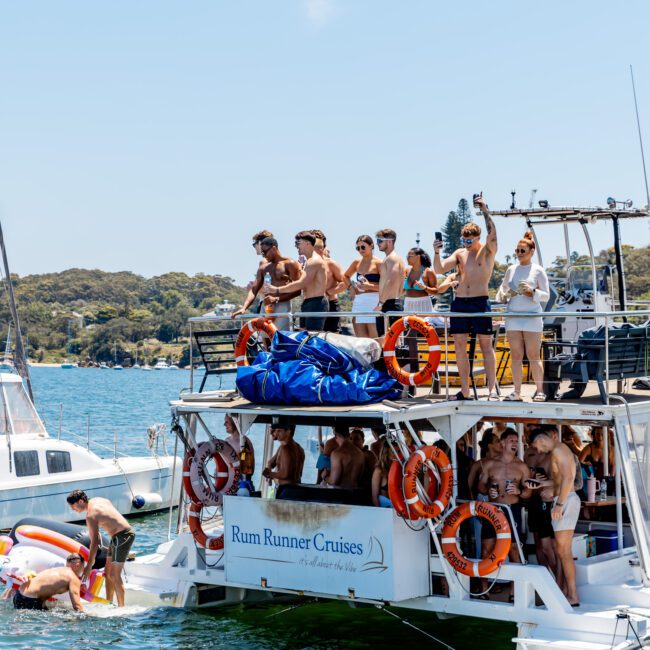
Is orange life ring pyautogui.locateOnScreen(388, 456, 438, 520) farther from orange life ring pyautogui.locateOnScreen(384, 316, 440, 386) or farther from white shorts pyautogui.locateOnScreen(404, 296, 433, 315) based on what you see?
white shorts pyautogui.locateOnScreen(404, 296, 433, 315)

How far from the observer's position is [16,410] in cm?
2569

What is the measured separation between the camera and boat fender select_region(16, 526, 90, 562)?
16.9 meters

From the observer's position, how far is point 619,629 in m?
11.7

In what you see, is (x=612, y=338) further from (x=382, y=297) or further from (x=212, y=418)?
(x=212, y=418)

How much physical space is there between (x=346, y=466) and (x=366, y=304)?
238 cm

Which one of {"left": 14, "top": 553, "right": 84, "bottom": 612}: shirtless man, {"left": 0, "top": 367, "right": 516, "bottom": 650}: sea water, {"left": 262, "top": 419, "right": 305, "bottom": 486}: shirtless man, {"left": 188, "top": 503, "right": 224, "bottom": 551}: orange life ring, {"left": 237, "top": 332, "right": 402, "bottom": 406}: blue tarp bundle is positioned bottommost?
{"left": 0, "top": 367, "right": 516, "bottom": 650}: sea water

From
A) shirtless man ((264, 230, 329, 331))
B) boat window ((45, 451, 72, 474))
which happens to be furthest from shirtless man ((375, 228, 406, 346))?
boat window ((45, 451, 72, 474))

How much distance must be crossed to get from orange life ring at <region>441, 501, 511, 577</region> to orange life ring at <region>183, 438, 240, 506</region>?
3.07 m

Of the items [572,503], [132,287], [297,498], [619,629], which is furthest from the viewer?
[132,287]

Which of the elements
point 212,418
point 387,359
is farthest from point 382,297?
point 212,418

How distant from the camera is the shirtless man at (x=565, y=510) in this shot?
12.5 m

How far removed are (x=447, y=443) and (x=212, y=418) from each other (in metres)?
41.5

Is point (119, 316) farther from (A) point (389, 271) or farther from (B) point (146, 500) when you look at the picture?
(A) point (389, 271)

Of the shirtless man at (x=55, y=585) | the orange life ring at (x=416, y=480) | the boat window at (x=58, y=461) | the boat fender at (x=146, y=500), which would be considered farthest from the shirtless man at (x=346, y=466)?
the boat fender at (x=146, y=500)
